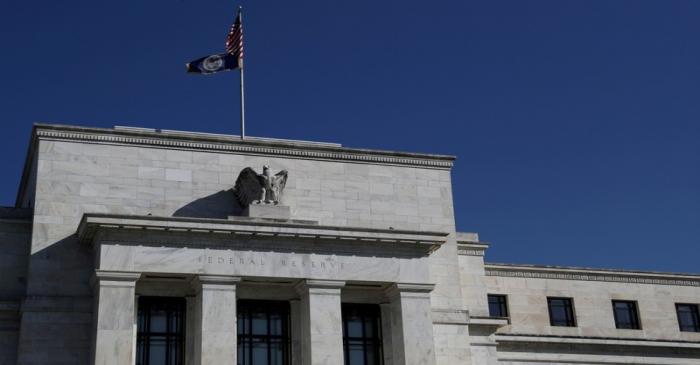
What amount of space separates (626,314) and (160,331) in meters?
22.9

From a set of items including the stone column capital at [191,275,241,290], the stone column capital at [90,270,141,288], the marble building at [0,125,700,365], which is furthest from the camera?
the stone column capital at [191,275,241,290]

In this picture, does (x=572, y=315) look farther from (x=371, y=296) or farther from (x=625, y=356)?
(x=371, y=296)

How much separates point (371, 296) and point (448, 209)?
577cm

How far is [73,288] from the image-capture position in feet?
114

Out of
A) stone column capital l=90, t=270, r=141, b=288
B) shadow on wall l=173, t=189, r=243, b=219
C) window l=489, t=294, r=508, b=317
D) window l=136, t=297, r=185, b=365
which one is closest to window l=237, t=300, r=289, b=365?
window l=136, t=297, r=185, b=365

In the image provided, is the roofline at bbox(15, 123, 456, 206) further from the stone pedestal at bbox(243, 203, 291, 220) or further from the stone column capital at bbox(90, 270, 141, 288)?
the stone column capital at bbox(90, 270, 141, 288)

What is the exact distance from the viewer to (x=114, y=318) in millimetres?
32750

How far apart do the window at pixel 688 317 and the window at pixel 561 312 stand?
5.81 metres

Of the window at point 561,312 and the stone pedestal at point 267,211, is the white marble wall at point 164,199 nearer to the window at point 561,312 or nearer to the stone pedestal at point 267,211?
the stone pedestal at point 267,211

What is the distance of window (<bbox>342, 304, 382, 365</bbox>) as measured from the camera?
36.9 m

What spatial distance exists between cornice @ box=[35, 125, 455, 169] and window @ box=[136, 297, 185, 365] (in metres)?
6.34

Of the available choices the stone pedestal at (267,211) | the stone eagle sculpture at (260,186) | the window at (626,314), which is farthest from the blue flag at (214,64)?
the window at (626,314)

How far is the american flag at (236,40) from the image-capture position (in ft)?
138

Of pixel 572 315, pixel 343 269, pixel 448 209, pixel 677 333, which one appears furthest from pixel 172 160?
pixel 677 333
